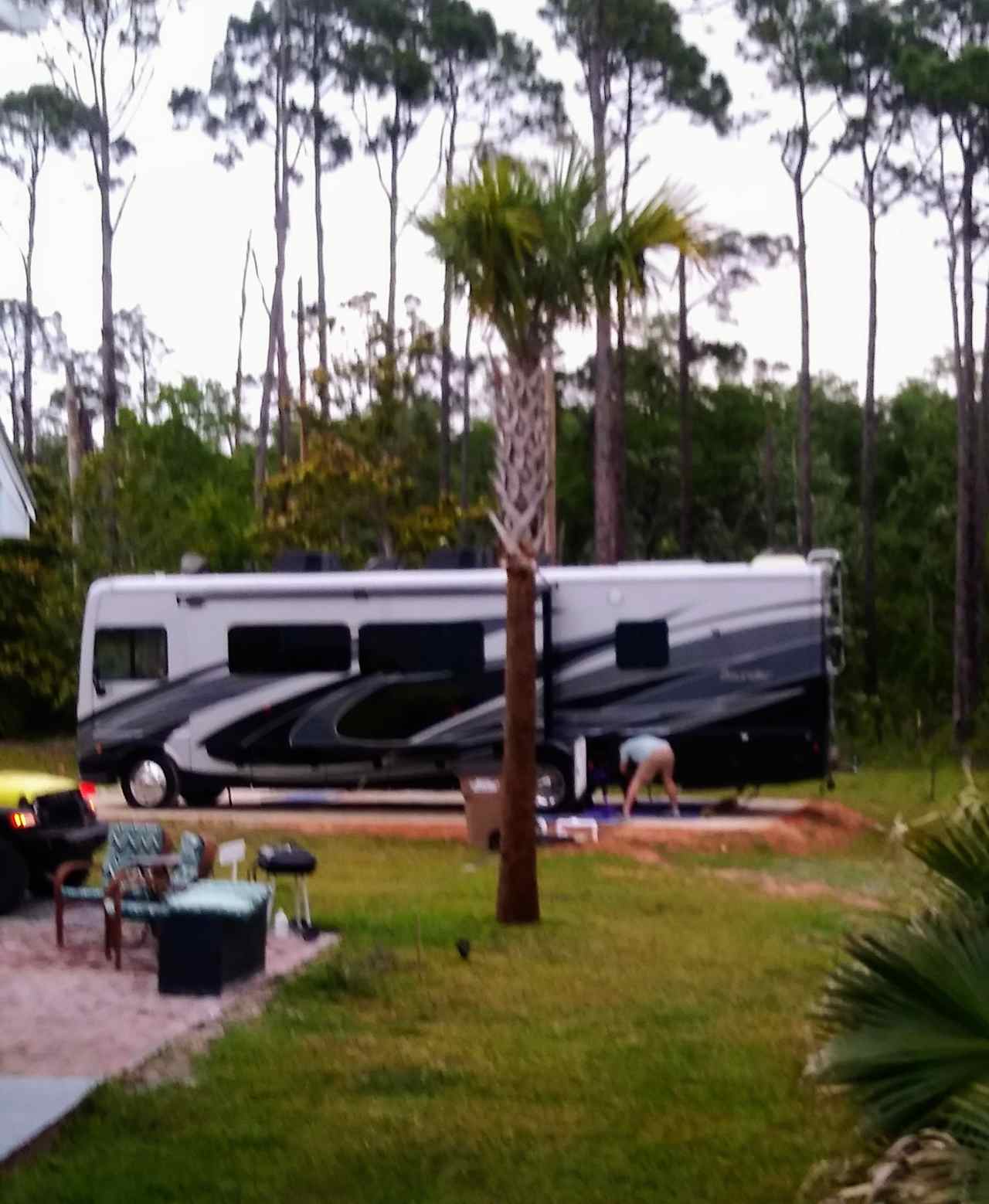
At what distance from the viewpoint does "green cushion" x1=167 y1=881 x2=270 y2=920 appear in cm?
855

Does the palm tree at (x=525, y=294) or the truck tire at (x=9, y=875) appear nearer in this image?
the palm tree at (x=525, y=294)

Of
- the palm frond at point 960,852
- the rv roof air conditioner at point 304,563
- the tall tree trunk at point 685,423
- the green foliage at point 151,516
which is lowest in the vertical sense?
the palm frond at point 960,852

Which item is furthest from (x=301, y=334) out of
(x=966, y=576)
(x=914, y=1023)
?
(x=914, y=1023)

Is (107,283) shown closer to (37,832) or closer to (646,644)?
(646,644)

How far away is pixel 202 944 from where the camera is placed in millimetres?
8547

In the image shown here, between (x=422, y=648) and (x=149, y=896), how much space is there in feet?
28.9

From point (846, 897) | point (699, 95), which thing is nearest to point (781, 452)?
point (699, 95)

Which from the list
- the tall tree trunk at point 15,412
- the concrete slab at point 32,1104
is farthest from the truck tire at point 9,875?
the tall tree trunk at point 15,412

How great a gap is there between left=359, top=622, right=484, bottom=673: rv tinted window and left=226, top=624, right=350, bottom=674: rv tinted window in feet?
0.90

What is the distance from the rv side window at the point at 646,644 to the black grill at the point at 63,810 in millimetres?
7803

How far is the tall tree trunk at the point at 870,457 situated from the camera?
36.2 metres

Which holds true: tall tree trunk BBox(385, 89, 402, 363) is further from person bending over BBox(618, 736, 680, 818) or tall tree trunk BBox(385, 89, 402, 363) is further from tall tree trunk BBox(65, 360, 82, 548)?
person bending over BBox(618, 736, 680, 818)

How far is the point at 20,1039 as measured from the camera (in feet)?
25.2

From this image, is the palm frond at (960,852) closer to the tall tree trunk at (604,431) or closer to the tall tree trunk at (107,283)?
the tall tree trunk at (604,431)
